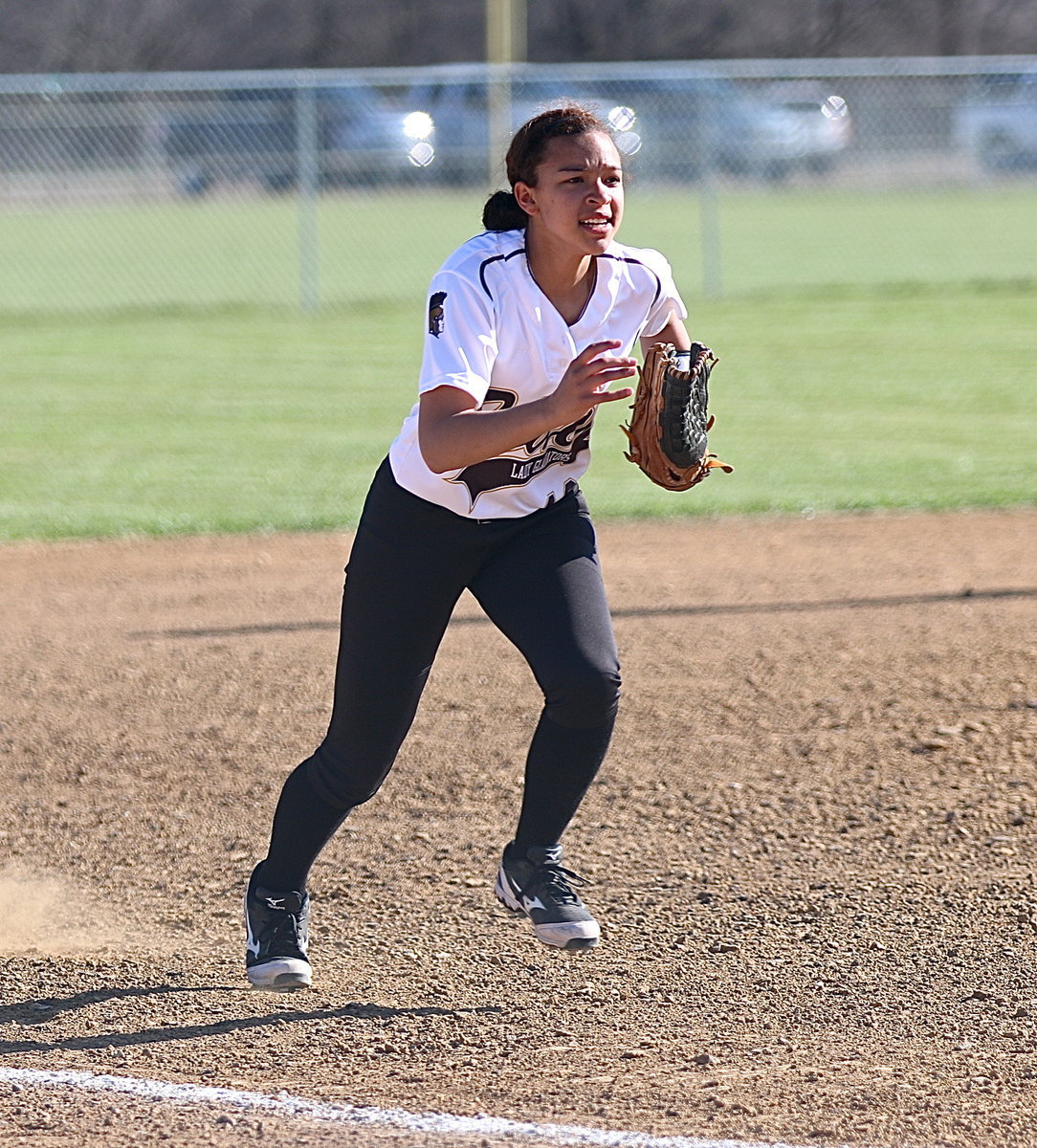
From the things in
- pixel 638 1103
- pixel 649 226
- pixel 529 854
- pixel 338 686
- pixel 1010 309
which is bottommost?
pixel 638 1103

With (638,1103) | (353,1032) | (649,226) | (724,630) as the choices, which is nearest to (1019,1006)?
(638,1103)

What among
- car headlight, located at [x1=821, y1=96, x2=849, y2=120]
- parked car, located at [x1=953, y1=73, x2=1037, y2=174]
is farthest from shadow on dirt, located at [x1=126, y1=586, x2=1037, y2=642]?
parked car, located at [x1=953, y1=73, x2=1037, y2=174]

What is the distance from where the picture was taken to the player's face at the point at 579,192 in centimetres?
334

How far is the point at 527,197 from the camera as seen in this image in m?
3.41

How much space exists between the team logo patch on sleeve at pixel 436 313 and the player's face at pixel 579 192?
0.27m

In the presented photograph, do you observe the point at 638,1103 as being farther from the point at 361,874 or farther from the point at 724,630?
the point at 724,630

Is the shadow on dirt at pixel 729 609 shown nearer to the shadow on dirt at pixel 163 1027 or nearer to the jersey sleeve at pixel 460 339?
the shadow on dirt at pixel 163 1027

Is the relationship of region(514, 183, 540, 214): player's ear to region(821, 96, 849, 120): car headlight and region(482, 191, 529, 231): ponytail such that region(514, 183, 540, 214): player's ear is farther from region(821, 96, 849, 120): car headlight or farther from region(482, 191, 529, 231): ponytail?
region(821, 96, 849, 120): car headlight

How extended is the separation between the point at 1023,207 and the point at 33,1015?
2535 centimetres

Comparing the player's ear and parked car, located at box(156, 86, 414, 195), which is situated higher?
parked car, located at box(156, 86, 414, 195)

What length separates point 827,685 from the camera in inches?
231

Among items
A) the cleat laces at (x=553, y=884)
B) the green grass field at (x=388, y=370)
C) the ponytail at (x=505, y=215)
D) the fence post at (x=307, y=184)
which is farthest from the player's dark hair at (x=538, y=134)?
the fence post at (x=307, y=184)

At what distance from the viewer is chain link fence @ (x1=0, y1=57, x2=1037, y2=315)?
20328mm

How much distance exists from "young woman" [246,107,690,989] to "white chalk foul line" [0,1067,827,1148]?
46 cm
